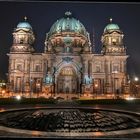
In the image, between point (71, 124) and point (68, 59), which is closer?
point (71, 124)

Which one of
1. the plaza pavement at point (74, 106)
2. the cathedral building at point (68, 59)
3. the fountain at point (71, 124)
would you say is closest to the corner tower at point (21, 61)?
the cathedral building at point (68, 59)

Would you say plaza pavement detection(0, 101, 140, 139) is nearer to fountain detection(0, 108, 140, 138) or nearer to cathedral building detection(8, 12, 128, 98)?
fountain detection(0, 108, 140, 138)

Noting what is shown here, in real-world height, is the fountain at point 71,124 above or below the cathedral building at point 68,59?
below

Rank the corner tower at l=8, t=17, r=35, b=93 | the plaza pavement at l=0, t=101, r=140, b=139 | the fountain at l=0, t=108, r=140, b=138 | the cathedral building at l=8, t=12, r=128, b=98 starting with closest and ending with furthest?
the plaza pavement at l=0, t=101, r=140, b=139, the fountain at l=0, t=108, r=140, b=138, the corner tower at l=8, t=17, r=35, b=93, the cathedral building at l=8, t=12, r=128, b=98

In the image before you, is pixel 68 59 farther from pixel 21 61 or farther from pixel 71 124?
pixel 71 124

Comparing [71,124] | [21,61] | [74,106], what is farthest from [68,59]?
[71,124]

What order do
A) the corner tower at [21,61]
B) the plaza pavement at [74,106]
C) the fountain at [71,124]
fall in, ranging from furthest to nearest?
the corner tower at [21,61]
the fountain at [71,124]
the plaza pavement at [74,106]

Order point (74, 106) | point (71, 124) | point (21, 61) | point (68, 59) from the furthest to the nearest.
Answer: point (68, 59)
point (21, 61)
point (74, 106)
point (71, 124)

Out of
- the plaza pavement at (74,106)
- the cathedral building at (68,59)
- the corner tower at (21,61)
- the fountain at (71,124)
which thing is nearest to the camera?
the plaza pavement at (74,106)

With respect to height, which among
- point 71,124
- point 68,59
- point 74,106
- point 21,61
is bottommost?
point 71,124

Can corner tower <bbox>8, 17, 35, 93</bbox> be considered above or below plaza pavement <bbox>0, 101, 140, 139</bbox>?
above

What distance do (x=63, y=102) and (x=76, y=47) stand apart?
694 inches

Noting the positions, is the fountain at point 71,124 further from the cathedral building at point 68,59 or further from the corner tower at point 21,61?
the cathedral building at point 68,59

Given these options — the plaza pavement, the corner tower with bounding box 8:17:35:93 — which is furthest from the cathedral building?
the plaza pavement
